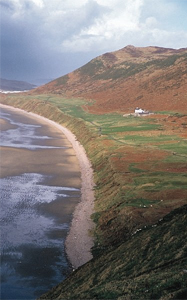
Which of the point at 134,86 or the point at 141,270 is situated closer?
the point at 141,270

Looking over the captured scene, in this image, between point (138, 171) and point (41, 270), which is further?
point (138, 171)

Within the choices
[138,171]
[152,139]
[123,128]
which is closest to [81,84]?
[123,128]

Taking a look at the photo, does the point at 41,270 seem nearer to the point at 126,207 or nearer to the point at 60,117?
the point at 126,207

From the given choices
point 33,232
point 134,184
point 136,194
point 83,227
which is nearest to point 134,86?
point 134,184

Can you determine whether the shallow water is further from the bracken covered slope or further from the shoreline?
the bracken covered slope

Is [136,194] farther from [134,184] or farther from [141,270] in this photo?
[141,270]

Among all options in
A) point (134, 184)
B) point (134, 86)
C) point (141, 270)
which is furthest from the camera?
point (134, 86)
